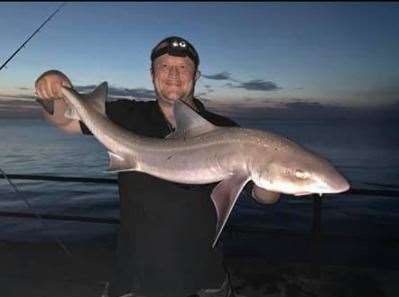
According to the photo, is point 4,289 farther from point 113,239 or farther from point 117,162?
Result: point 113,239

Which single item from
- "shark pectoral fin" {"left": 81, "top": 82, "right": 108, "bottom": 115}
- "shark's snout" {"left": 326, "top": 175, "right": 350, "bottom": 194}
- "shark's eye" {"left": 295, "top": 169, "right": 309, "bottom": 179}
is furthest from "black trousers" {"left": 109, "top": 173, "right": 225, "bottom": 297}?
"shark's snout" {"left": 326, "top": 175, "right": 350, "bottom": 194}

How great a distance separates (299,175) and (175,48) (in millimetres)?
1256

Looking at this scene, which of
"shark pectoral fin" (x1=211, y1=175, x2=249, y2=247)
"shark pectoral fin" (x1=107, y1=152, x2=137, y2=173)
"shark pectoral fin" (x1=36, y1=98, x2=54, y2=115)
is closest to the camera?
"shark pectoral fin" (x1=211, y1=175, x2=249, y2=247)

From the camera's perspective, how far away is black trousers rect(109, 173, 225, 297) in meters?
2.91

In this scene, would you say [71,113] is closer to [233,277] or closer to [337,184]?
[337,184]

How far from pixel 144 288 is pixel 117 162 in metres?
0.87

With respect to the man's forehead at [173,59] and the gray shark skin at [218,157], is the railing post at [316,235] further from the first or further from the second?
the gray shark skin at [218,157]

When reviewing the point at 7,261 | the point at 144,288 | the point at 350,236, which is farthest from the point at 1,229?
the point at 144,288

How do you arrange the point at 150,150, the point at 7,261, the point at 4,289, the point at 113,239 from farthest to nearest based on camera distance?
the point at 113,239 < the point at 7,261 < the point at 4,289 < the point at 150,150

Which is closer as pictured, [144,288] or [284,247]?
[144,288]

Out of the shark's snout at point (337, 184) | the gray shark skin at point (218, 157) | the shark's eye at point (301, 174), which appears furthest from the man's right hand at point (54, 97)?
the shark's snout at point (337, 184)

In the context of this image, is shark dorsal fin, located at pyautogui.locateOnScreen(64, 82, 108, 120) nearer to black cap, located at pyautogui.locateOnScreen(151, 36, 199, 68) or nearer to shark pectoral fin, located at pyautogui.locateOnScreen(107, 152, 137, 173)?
shark pectoral fin, located at pyautogui.locateOnScreen(107, 152, 137, 173)

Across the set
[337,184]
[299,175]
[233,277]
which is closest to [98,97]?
[299,175]

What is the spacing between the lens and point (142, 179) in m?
2.94
